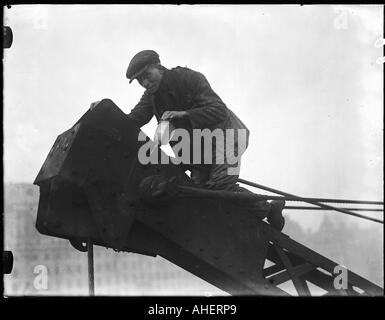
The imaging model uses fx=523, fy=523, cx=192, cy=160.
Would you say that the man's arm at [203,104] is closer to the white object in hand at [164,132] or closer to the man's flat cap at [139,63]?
the white object in hand at [164,132]

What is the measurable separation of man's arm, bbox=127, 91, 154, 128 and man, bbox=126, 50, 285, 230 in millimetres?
93

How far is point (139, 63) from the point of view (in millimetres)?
4652

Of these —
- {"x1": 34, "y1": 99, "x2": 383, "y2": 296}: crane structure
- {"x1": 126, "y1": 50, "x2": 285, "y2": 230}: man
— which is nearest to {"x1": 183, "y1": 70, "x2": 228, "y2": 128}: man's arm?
{"x1": 126, "y1": 50, "x2": 285, "y2": 230}: man

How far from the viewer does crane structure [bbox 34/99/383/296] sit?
4137mm

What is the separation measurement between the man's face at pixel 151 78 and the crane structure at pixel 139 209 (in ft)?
1.68

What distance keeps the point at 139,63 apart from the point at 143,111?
49cm

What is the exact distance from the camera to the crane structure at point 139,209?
4.14 metres

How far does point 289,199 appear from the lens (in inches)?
187

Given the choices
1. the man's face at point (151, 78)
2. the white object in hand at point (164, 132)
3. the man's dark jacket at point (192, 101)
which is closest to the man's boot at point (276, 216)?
the man's dark jacket at point (192, 101)
